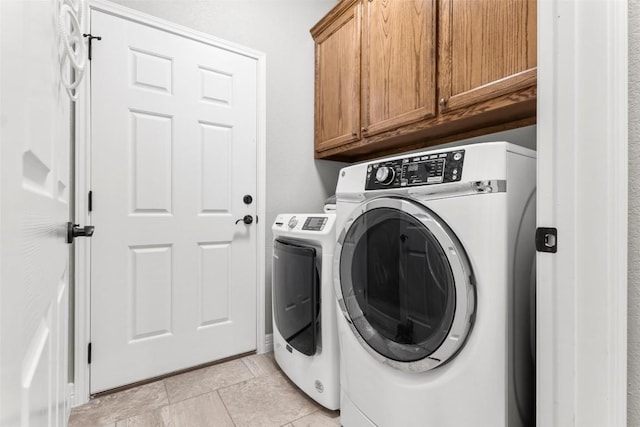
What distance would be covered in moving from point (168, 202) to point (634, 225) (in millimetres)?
1957

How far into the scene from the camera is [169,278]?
5.60 feet

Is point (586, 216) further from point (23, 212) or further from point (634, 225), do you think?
point (23, 212)

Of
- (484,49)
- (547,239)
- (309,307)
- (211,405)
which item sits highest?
(484,49)

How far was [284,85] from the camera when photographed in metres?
2.12

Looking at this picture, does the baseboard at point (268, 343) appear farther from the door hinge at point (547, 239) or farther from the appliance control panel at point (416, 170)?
the door hinge at point (547, 239)

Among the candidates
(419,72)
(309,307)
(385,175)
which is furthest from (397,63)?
(309,307)

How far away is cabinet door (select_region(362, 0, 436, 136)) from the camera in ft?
4.68

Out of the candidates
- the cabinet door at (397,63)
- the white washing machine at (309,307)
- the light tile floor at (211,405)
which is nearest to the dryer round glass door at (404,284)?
the white washing machine at (309,307)

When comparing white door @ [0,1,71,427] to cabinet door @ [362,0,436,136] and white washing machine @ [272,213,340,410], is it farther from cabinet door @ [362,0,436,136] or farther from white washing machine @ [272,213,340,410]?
cabinet door @ [362,0,436,136]

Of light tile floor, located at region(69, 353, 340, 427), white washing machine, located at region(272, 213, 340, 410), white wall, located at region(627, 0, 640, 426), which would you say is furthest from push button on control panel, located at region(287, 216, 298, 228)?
white wall, located at region(627, 0, 640, 426)

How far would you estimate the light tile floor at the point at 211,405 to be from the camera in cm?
132

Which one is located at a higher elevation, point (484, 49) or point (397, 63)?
point (397, 63)

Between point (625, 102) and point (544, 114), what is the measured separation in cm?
21

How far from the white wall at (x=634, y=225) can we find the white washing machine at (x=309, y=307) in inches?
37.1
